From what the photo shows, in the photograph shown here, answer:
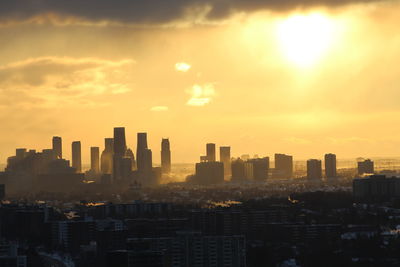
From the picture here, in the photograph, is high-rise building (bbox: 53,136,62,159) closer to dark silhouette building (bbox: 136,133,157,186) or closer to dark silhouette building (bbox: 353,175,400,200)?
dark silhouette building (bbox: 136,133,157,186)

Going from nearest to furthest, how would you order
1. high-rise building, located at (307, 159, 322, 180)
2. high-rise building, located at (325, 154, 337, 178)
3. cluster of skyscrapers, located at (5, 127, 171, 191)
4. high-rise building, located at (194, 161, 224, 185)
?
1. cluster of skyscrapers, located at (5, 127, 171, 191)
2. high-rise building, located at (307, 159, 322, 180)
3. high-rise building, located at (194, 161, 224, 185)
4. high-rise building, located at (325, 154, 337, 178)

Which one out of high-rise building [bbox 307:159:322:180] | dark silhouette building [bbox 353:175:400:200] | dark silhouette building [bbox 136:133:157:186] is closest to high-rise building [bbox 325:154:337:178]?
high-rise building [bbox 307:159:322:180]

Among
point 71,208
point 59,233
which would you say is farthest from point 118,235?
point 71,208

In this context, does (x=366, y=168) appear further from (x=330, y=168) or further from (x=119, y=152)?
(x=119, y=152)

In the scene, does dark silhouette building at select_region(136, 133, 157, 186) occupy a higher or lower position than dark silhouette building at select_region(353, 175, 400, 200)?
higher

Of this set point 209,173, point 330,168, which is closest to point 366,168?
point 330,168

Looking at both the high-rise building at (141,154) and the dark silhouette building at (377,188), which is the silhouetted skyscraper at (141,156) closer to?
the high-rise building at (141,154)

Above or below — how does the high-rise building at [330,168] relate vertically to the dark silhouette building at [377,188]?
above

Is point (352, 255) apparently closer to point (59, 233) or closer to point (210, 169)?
point (59, 233)

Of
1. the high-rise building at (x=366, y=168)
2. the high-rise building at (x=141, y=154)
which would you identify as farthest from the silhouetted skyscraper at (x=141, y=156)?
the high-rise building at (x=366, y=168)
